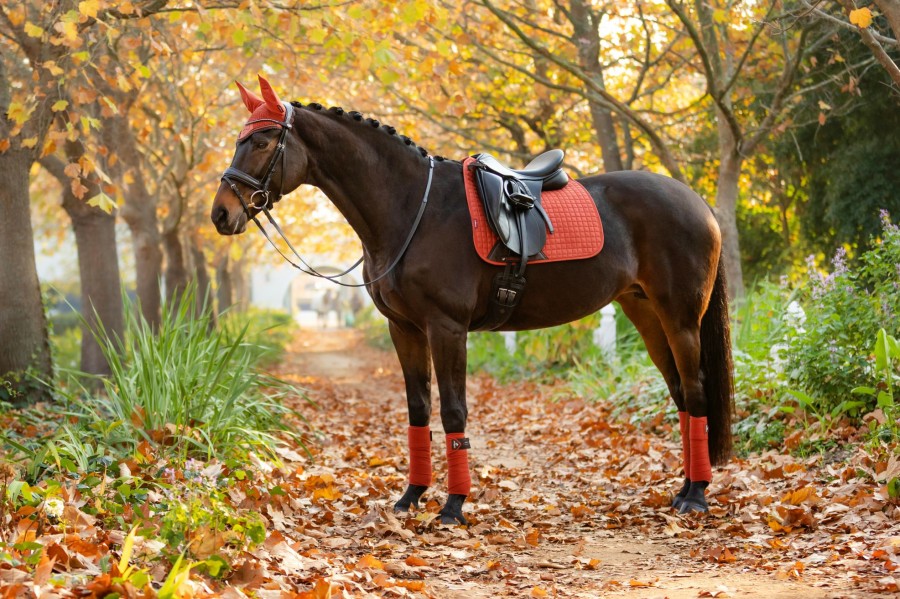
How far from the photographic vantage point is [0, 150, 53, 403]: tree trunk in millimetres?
7008

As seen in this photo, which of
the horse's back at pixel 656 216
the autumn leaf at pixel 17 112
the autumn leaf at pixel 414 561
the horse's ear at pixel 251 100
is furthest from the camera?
the autumn leaf at pixel 17 112

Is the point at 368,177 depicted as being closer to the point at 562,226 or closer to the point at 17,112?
the point at 562,226

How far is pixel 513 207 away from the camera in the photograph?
4688mm

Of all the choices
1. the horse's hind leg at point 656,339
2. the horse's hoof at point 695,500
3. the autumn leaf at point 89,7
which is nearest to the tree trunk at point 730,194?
the horse's hind leg at point 656,339

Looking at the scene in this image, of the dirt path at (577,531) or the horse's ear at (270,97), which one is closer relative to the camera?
the dirt path at (577,531)

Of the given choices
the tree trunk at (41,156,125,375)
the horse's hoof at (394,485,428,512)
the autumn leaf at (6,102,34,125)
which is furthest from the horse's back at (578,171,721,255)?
the tree trunk at (41,156,125,375)

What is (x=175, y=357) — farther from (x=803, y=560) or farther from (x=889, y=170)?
(x=889, y=170)

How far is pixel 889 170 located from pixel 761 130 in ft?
8.14

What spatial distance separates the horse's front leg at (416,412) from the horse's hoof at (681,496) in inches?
55.3

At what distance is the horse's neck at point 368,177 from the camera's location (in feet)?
15.1

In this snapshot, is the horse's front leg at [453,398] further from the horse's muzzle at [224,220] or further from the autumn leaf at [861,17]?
the autumn leaf at [861,17]

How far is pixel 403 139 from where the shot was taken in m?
4.80

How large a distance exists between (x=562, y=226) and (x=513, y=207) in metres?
0.31

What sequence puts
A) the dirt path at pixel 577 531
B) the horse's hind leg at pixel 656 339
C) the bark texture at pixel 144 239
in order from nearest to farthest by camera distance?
the dirt path at pixel 577 531
the horse's hind leg at pixel 656 339
the bark texture at pixel 144 239
